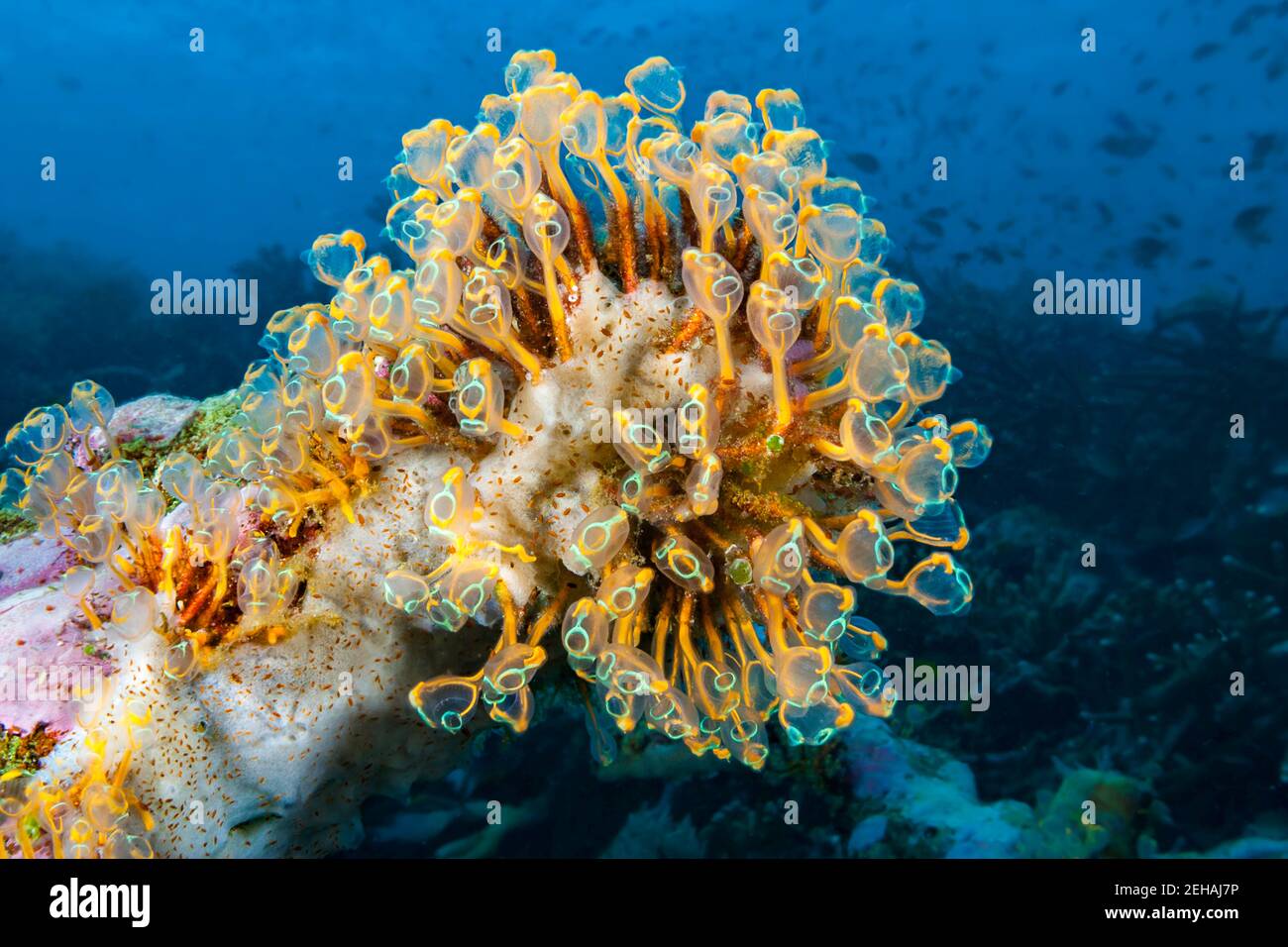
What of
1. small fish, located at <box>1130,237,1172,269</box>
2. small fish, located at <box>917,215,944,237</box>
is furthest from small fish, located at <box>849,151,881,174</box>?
small fish, located at <box>1130,237,1172,269</box>

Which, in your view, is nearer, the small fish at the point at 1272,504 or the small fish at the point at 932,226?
the small fish at the point at 1272,504

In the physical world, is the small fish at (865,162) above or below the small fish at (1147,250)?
above

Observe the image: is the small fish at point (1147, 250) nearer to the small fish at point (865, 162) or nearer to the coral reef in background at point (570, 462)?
the small fish at point (865, 162)

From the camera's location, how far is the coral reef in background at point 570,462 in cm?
208

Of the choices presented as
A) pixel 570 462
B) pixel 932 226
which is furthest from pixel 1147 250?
pixel 570 462

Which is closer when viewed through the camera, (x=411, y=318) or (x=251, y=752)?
(x=411, y=318)

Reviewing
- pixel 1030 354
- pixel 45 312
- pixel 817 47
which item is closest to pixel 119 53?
pixel 45 312

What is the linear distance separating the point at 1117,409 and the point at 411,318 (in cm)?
981

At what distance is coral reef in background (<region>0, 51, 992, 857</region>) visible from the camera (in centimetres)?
208

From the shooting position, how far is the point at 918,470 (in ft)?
6.58

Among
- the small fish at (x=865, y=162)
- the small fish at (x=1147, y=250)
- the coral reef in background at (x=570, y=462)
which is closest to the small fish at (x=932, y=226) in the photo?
the small fish at (x=865, y=162)

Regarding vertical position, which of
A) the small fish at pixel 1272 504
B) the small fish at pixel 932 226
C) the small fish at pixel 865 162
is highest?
the small fish at pixel 865 162

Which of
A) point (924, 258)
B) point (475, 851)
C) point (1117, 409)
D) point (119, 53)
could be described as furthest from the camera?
point (119, 53)
